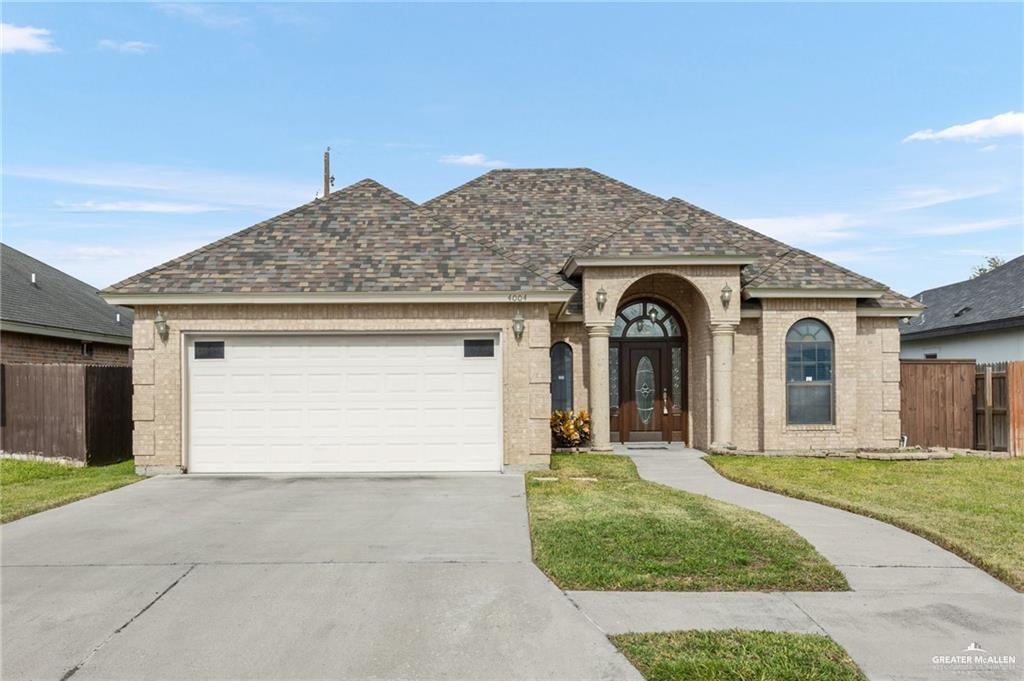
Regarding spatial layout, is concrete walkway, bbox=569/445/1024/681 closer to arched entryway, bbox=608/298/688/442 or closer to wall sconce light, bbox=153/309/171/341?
wall sconce light, bbox=153/309/171/341

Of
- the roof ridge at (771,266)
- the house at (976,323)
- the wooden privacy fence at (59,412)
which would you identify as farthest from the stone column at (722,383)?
the wooden privacy fence at (59,412)

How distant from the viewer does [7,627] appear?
536cm

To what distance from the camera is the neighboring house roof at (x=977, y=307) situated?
2034 centimetres

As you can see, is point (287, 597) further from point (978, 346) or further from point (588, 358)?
point (978, 346)

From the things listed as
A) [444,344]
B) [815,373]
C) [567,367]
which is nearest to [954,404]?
[815,373]

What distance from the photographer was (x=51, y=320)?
18.3 metres

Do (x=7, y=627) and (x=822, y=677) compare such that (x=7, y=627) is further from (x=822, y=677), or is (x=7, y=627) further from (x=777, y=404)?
(x=777, y=404)

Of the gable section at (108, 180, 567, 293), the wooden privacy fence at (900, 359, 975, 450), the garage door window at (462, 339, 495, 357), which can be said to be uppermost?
the gable section at (108, 180, 567, 293)

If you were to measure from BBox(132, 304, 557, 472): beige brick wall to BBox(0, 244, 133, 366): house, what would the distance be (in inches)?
253

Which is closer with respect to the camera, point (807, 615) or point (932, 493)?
point (807, 615)

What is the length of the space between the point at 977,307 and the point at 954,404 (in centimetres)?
769

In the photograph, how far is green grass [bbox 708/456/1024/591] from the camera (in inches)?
291

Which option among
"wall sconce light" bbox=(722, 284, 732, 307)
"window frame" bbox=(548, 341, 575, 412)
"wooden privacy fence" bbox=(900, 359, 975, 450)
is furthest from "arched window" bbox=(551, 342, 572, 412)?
"wooden privacy fence" bbox=(900, 359, 975, 450)

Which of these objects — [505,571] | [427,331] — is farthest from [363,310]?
[505,571]
